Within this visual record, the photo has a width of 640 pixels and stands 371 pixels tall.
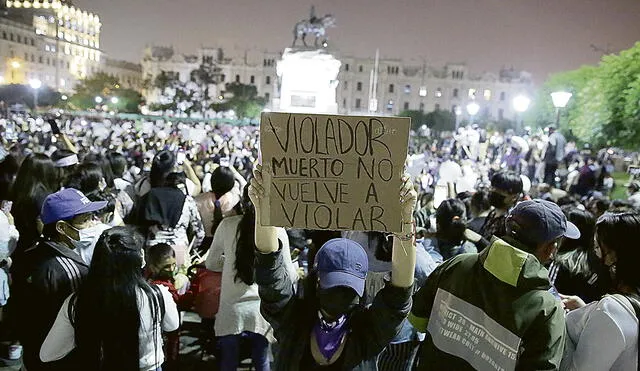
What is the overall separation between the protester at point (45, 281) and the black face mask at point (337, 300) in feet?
4.44

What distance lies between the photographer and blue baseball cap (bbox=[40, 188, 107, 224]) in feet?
10.5

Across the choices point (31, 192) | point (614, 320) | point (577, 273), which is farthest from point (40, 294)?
point (577, 273)

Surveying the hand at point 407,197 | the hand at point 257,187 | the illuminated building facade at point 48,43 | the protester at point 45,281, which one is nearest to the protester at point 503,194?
the hand at point 407,197

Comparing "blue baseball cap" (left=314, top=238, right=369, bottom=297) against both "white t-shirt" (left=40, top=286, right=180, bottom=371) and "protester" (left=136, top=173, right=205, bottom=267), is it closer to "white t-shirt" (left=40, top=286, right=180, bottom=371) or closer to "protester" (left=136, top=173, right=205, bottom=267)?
"white t-shirt" (left=40, top=286, right=180, bottom=371)

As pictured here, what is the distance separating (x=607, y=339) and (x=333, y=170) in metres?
1.30

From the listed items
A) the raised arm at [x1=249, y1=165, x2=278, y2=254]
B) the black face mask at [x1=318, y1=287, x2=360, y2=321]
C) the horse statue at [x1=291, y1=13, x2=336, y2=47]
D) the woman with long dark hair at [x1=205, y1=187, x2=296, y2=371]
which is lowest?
the woman with long dark hair at [x1=205, y1=187, x2=296, y2=371]

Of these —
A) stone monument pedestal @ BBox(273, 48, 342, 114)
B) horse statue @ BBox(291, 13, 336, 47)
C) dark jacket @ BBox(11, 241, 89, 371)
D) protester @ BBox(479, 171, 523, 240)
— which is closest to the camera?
dark jacket @ BBox(11, 241, 89, 371)

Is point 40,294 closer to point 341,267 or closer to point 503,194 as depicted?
point 341,267

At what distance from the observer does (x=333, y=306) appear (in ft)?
8.15

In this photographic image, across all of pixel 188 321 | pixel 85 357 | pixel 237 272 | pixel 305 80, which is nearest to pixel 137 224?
pixel 188 321

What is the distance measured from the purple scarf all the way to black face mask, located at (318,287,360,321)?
0.19ft

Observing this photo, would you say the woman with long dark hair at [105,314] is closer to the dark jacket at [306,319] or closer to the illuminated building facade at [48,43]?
the dark jacket at [306,319]

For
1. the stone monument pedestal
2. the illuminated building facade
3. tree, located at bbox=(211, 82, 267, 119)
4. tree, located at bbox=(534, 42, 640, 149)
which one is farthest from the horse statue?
the illuminated building facade

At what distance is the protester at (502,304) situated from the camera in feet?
7.32
